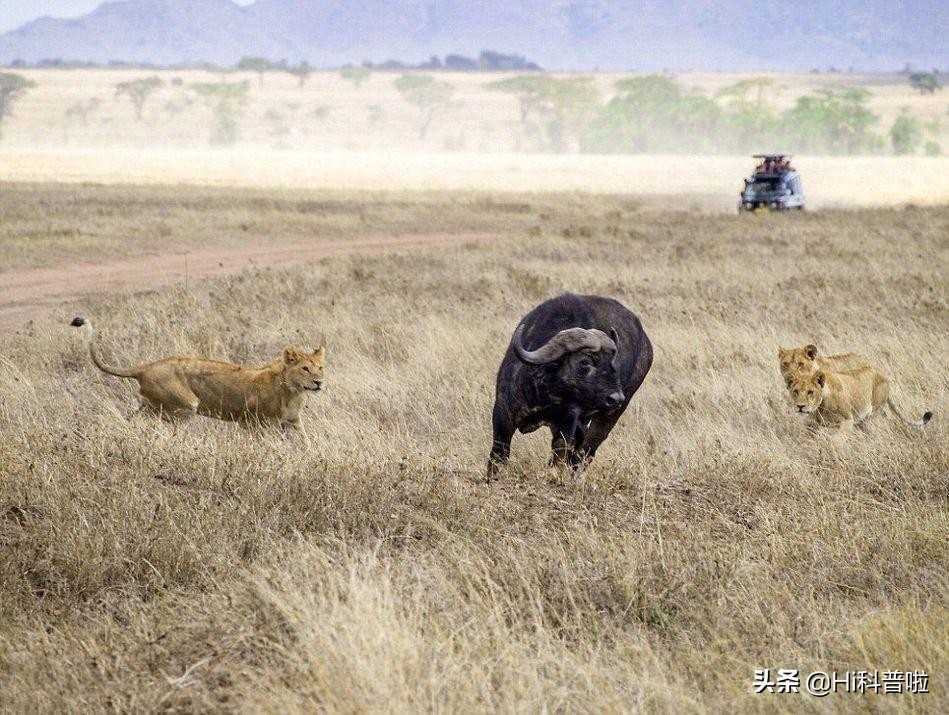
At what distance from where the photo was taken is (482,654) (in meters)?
4.65

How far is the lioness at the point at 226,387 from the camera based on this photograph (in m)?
8.30

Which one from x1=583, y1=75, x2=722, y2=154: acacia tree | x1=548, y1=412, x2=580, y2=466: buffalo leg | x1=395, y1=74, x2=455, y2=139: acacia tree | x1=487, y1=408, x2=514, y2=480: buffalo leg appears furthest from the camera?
x1=395, y1=74, x2=455, y2=139: acacia tree

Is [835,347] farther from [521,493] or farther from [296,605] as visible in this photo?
[296,605]

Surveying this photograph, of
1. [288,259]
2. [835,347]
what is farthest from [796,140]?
[835,347]

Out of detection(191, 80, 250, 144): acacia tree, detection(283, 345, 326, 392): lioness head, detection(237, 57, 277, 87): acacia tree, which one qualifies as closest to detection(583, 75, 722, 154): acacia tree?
detection(191, 80, 250, 144): acacia tree

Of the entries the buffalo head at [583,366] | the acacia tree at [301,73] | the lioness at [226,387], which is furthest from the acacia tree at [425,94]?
the buffalo head at [583,366]

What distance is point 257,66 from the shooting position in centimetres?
19350

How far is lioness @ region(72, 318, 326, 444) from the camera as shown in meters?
8.30

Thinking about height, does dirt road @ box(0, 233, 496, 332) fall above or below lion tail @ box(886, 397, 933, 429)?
below

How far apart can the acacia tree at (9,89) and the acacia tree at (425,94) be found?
5467 centimetres

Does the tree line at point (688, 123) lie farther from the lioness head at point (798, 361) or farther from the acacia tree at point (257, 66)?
the lioness head at point (798, 361)

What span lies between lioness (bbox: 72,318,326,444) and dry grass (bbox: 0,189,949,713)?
235mm

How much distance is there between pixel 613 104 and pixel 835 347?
139 meters

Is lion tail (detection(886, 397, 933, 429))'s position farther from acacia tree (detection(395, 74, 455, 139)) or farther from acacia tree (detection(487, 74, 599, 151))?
acacia tree (detection(395, 74, 455, 139))
